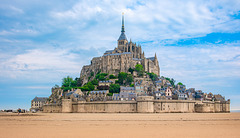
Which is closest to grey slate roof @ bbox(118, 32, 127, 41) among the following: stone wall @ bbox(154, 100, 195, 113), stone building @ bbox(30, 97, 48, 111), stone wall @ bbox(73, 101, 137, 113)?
stone building @ bbox(30, 97, 48, 111)

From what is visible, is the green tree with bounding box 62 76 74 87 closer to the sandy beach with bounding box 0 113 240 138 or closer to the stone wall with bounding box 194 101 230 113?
the stone wall with bounding box 194 101 230 113

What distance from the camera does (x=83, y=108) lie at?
195 ft

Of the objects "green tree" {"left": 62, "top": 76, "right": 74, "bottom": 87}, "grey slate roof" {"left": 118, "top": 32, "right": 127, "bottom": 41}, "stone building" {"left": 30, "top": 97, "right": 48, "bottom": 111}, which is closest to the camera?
"stone building" {"left": 30, "top": 97, "right": 48, "bottom": 111}

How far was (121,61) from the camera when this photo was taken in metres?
97.0

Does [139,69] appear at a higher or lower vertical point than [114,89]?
higher

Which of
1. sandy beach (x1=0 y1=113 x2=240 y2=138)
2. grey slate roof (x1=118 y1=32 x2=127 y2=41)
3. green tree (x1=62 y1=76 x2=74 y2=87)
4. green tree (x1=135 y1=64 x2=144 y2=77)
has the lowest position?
sandy beach (x1=0 y1=113 x2=240 y2=138)

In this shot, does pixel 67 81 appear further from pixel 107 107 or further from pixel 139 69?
pixel 107 107

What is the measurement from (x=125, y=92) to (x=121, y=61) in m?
32.2

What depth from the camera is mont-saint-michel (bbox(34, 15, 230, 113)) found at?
56406mm

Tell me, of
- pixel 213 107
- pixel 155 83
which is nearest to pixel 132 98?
pixel 213 107

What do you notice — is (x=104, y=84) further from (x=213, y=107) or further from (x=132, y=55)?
(x=213, y=107)

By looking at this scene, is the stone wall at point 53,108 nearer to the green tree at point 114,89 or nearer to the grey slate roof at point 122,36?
the green tree at point 114,89

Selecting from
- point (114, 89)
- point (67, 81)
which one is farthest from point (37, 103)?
point (114, 89)

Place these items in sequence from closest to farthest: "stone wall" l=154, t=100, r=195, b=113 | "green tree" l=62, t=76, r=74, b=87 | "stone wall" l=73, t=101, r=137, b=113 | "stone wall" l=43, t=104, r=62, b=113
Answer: "stone wall" l=73, t=101, r=137, b=113 → "stone wall" l=154, t=100, r=195, b=113 → "stone wall" l=43, t=104, r=62, b=113 → "green tree" l=62, t=76, r=74, b=87
